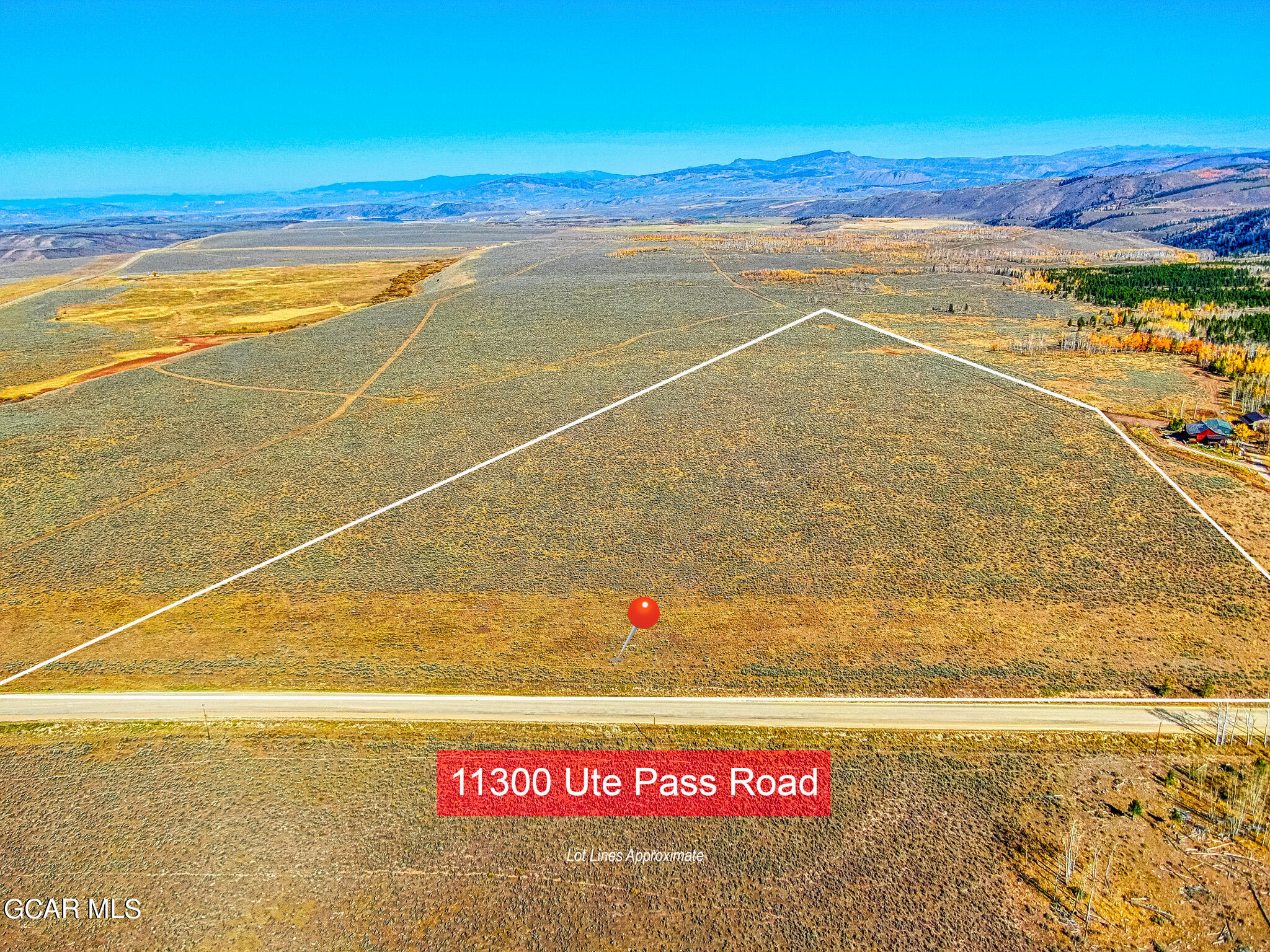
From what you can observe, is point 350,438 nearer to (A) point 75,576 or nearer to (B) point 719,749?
(A) point 75,576

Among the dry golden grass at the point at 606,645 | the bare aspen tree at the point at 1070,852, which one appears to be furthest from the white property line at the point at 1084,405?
the bare aspen tree at the point at 1070,852

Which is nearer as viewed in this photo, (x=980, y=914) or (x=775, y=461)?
(x=980, y=914)

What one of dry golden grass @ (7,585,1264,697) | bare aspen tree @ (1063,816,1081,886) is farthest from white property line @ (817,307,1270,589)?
bare aspen tree @ (1063,816,1081,886)

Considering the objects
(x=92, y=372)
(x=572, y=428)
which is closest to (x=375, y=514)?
(x=572, y=428)

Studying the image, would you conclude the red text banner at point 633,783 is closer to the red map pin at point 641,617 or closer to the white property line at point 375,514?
the red map pin at point 641,617

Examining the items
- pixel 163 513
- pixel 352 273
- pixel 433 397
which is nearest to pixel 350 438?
pixel 433 397

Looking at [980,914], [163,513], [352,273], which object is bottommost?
[980,914]
